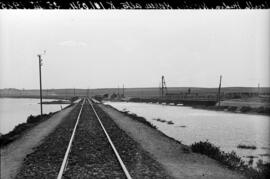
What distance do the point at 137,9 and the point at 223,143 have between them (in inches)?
731

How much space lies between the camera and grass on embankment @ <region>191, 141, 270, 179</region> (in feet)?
31.4

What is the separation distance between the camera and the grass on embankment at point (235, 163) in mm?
9569

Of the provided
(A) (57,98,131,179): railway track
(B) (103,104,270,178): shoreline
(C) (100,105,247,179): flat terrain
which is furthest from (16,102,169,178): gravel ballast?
(B) (103,104,270,178): shoreline

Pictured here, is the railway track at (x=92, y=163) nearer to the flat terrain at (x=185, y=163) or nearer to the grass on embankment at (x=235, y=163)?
the flat terrain at (x=185, y=163)

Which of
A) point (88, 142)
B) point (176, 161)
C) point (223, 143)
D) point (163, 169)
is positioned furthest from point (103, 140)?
point (223, 143)

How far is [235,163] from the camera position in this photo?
39.9 feet

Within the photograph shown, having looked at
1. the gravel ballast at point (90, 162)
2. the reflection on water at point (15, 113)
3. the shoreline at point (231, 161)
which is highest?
the gravel ballast at point (90, 162)

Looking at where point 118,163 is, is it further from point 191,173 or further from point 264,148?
point 264,148

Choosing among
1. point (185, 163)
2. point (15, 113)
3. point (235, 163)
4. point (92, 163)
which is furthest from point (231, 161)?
point (15, 113)

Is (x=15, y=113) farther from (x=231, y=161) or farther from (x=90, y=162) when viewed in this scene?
(x=231, y=161)

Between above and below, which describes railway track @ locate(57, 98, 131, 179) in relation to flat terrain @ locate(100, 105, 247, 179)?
above

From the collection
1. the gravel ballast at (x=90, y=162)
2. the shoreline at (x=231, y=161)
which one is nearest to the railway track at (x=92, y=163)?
the gravel ballast at (x=90, y=162)

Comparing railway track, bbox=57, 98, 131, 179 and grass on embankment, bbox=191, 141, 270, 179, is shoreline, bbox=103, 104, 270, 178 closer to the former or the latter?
grass on embankment, bbox=191, 141, 270, 179

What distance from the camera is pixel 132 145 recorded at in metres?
15.0
